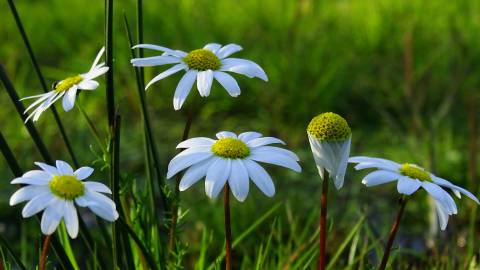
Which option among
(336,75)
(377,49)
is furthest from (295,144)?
(377,49)

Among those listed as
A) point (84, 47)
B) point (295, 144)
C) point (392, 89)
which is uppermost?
point (84, 47)

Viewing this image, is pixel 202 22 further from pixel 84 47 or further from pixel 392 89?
pixel 392 89

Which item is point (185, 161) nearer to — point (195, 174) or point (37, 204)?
point (195, 174)

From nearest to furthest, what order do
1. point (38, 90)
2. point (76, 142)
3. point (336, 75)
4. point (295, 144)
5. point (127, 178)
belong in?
point (127, 178) < point (76, 142) < point (295, 144) < point (336, 75) < point (38, 90)

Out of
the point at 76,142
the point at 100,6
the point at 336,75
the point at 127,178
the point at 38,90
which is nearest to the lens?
the point at 127,178

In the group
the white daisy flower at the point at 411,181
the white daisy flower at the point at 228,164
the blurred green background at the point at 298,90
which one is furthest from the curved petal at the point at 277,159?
the blurred green background at the point at 298,90

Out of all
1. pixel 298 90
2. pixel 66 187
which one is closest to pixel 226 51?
pixel 66 187

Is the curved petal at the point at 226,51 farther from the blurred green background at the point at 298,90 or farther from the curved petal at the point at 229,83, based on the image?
the blurred green background at the point at 298,90
